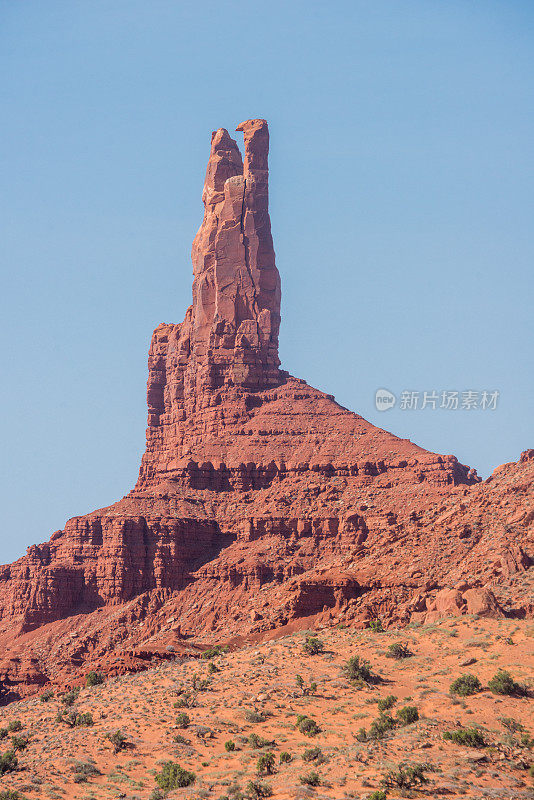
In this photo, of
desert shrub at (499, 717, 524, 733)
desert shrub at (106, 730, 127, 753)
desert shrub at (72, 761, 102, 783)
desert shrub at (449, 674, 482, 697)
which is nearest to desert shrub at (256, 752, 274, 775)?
desert shrub at (72, 761, 102, 783)

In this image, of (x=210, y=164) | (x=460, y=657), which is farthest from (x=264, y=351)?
(x=460, y=657)

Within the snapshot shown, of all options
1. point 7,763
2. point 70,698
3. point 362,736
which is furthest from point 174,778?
point 70,698

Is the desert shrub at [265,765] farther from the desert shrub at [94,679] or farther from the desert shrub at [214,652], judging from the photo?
the desert shrub at [94,679]

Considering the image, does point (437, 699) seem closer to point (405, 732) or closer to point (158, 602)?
point (405, 732)

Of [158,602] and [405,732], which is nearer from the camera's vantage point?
[405,732]

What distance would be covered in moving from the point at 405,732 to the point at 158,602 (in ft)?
210

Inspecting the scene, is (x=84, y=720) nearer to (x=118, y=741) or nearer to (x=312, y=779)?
(x=118, y=741)

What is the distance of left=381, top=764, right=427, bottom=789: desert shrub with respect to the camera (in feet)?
211

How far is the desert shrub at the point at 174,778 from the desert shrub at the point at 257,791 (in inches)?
156

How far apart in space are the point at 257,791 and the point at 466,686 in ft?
45.5

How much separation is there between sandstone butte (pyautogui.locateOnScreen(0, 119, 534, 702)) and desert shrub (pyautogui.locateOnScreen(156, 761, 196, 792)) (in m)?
22.5

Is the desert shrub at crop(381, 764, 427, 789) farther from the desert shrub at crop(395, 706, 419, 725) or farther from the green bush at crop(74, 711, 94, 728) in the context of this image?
the green bush at crop(74, 711, 94, 728)

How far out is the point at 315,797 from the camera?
6425 cm

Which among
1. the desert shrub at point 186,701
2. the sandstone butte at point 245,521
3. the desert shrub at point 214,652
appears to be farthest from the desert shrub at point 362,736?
the desert shrub at point 214,652
